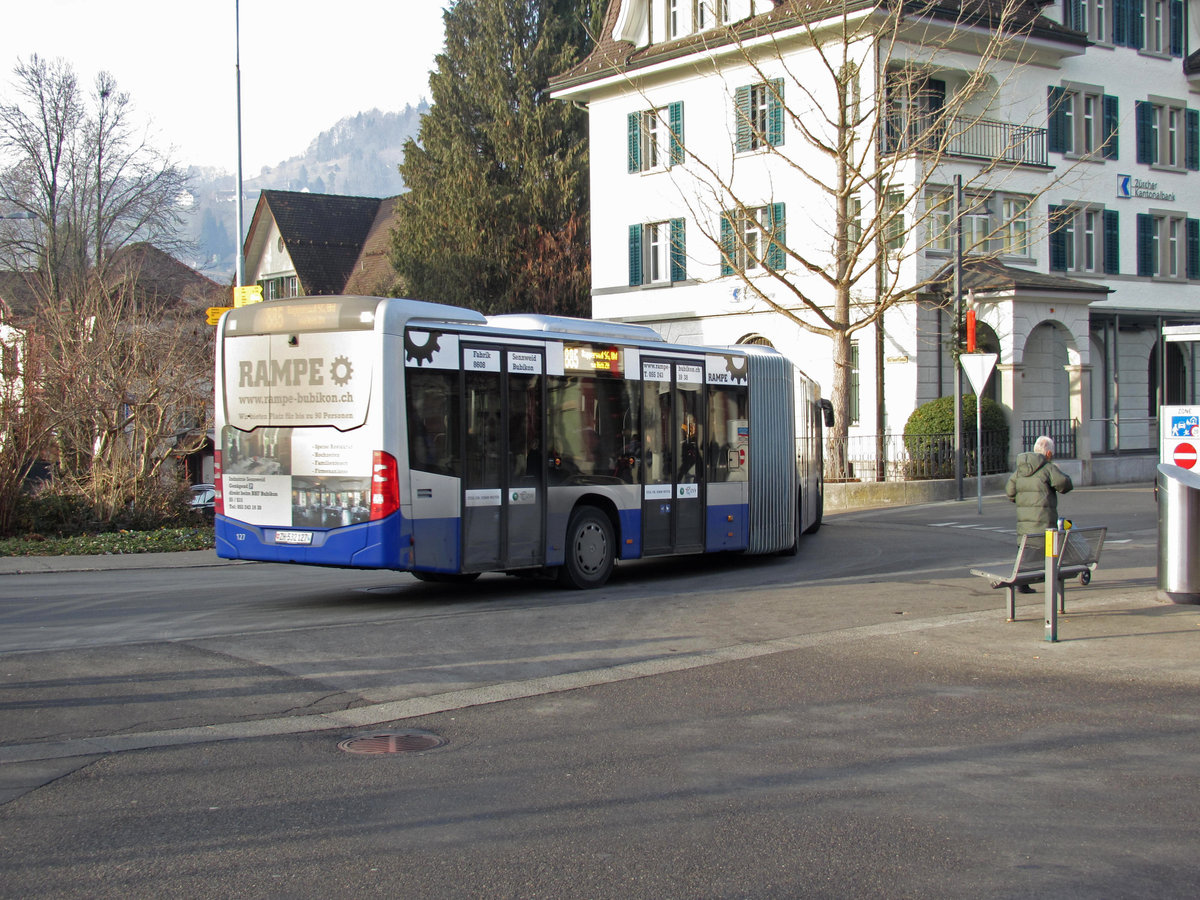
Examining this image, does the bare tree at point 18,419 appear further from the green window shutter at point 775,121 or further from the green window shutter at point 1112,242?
the green window shutter at point 1112,242

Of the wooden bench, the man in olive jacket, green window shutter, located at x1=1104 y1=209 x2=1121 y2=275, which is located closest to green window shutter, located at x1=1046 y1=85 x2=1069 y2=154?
green window shutter, located at x1=1104 y1=209 x2=1121 y2=275

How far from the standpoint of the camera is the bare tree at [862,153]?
29.8m

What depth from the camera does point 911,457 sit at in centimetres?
3008

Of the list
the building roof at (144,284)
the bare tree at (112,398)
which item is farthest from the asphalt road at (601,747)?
the building roof at (144,284)

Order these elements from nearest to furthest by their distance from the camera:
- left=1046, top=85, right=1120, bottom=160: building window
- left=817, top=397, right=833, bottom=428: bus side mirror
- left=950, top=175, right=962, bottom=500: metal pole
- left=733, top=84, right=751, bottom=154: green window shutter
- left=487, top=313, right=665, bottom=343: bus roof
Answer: left=487, top=313, right=665, bottom=343: bus roof < left=817, top=397, right=833, bottom=428: bus side mirror < left=950, top=175, right=962, bottom=500: metal pole < left=733, top=84, right=751, bottom=154: green window shutter < left=1046, top=85, right=1120, bottom=160: building window

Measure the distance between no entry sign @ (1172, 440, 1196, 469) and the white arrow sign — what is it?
1234cm

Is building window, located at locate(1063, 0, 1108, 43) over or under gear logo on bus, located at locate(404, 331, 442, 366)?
over

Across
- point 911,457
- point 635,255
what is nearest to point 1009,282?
point 911,457

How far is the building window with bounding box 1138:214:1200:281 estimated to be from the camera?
3919cm

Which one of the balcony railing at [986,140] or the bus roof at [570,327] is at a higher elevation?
the balcony railing at [986,140]

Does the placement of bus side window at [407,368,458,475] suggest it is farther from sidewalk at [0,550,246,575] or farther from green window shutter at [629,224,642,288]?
green window shutter at [629,224,642,288]

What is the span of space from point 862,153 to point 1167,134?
50.8 ft

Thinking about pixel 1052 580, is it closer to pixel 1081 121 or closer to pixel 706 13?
pixel 706 13

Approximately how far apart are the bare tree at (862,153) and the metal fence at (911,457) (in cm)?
76
